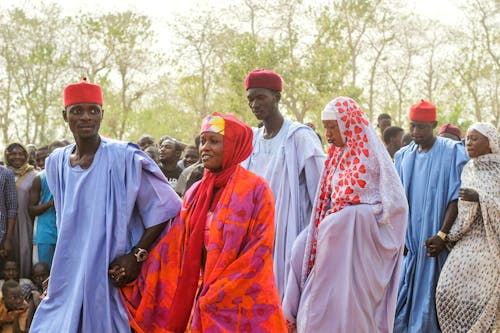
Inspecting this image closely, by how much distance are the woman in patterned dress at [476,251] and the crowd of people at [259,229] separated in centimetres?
1

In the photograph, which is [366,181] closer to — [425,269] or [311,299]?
[311,299]

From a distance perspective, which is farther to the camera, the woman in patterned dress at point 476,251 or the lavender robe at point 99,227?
the woman in patterned dress at point 476,251

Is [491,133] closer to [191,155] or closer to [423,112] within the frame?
[423,112]

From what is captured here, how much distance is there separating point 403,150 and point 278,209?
268cm

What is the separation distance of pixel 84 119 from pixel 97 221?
0.64 metres

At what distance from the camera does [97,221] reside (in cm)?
498

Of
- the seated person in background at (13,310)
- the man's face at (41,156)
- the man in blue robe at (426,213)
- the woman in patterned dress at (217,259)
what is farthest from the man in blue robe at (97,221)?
the man's face at (41,156)

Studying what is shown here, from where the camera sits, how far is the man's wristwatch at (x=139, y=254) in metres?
4.95

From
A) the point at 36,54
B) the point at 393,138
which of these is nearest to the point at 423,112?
the point at 393,138

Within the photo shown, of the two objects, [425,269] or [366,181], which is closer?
[366,181]

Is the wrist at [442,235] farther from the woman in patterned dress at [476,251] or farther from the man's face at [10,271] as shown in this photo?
the man's face at [10,271]

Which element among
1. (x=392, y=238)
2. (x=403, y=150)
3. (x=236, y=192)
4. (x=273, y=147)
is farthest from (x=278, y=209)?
(x=403, y=150)

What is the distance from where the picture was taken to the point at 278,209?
695 cm

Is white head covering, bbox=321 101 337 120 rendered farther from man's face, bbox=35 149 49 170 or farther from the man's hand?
man's face, bbox=35 149 49 170
